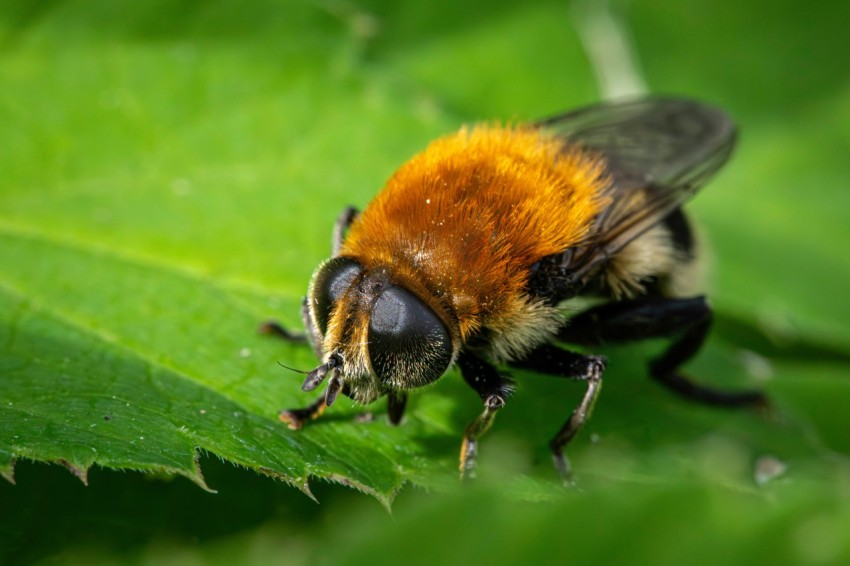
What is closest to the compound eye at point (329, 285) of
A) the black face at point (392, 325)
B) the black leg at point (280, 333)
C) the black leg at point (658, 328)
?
the black face at point (392, 325)

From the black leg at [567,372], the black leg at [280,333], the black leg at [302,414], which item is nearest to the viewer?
the black leg at [302,414]

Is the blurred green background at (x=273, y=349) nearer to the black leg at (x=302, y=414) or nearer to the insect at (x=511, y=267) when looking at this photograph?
the black leg at (x=302, y=414)

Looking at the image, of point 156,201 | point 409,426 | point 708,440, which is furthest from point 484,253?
point 156,201

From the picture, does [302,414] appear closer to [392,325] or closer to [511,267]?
[392,325]

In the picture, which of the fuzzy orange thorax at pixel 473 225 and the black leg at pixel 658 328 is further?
the black leg at pixel 658 328

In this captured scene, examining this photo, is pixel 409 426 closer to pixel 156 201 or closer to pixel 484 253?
pixel 484 253

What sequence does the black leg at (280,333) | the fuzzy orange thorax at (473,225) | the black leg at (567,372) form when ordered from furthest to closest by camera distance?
the black leg at (280,333) → the black leg at (567,372) → the fuzzy orange thorax at (473,225)

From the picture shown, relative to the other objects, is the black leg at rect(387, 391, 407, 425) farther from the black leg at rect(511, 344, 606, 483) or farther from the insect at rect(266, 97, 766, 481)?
the black leg at rect(511, 344, 606, 483)
